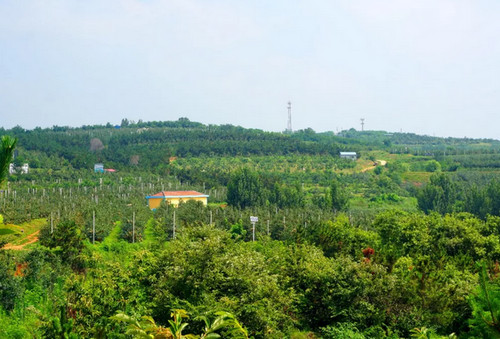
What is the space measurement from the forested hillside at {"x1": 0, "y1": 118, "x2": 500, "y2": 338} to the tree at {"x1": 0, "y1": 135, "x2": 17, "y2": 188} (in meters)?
0.05

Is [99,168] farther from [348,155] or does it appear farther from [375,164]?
[375,164]

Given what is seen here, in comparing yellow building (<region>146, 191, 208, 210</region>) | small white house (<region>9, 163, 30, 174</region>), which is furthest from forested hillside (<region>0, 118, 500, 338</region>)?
yellow building (<region>146, 191, 208, 210</region>)

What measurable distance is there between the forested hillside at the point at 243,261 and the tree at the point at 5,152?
0.17 feet

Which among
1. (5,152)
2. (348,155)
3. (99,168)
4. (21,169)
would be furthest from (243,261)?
(348,155)

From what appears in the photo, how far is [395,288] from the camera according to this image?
1739cm

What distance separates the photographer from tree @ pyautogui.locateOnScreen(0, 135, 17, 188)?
269 inches

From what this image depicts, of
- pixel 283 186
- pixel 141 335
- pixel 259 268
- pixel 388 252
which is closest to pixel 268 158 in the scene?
pixel 283 186

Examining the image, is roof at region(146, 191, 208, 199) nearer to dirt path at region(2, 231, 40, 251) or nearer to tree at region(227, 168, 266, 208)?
tree at region(227, 168, 266, 208)

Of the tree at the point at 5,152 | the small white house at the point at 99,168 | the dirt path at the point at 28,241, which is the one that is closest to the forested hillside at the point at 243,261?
the tree at the point at 5,152

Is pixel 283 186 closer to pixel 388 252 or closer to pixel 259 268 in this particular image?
pixel 388 252

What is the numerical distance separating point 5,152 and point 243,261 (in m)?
9.28

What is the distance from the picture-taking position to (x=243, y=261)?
15.1 meters

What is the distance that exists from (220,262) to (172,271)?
4.56 feet

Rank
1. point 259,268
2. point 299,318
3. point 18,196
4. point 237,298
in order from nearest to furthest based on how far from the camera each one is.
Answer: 1. point 237,298
2. point 259,268
3. point 299,318
4. point 18,196
